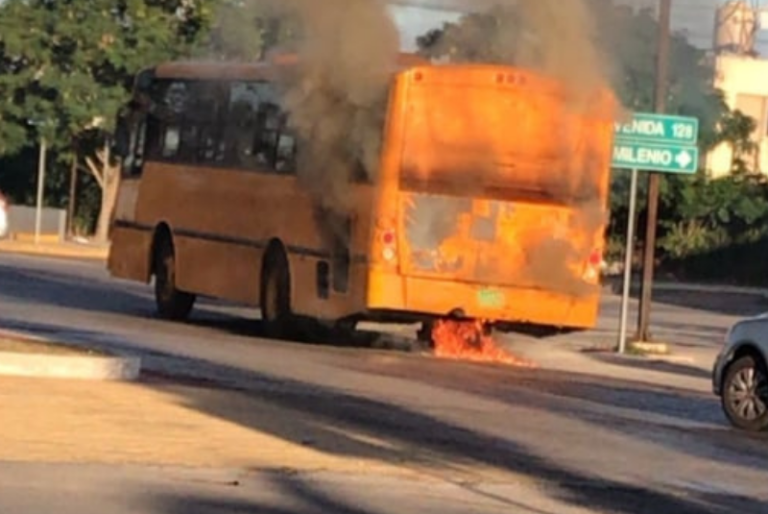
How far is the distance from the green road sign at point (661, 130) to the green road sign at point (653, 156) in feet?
0.27

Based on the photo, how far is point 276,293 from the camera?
27.6m

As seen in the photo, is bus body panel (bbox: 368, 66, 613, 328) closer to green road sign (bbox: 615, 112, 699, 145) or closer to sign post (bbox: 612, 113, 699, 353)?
sign post (bbox: 612, 113, 699, 353)

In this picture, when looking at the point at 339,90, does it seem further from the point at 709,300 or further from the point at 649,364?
the point at 709,300

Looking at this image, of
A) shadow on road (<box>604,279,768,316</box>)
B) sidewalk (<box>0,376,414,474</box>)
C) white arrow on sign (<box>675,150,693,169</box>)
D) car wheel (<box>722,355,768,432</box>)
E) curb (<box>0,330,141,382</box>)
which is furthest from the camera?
shadow on road (<box>604,279,768,316</box>)

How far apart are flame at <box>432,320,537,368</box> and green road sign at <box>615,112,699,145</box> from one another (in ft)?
14.2

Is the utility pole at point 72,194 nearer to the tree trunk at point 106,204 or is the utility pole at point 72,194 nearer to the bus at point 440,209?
the tree trunk at point 106,204

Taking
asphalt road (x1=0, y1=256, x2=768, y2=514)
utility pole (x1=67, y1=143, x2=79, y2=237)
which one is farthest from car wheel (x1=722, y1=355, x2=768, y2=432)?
utility pole (x1=67, y1=143, x2=79, y2=237)

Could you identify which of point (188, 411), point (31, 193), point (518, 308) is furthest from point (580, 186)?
point (31, 193)

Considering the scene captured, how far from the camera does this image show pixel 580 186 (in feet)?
82.6

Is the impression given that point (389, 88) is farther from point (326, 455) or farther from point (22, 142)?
point (22, 142)

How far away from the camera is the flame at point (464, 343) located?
87.9 ft

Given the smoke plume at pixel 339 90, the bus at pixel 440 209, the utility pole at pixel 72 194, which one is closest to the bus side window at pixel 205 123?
the bus at pixel 440 209

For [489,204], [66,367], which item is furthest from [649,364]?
[66,367]

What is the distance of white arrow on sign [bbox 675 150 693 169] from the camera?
30.7m
